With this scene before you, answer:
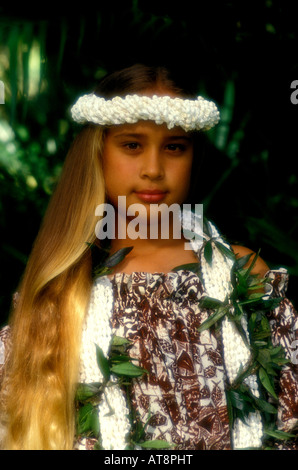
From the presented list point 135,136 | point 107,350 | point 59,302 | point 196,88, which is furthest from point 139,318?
point 196,88

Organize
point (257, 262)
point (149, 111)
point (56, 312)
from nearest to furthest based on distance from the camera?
point (149, 111)
point (56, 312)
point (257, 262)

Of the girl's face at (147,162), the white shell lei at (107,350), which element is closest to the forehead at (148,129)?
the girl's face at (147,162)

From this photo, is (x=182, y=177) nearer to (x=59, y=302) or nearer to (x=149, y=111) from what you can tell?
(x=149, y=111)

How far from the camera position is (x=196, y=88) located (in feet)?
7.52

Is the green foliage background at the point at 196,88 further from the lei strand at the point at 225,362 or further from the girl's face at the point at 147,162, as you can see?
the lei strand at the point at 225,362

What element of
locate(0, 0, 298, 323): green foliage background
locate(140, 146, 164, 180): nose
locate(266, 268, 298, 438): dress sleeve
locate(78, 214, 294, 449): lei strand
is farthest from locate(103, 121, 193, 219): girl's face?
locate(266, 268, 298, 438): dress sleeve

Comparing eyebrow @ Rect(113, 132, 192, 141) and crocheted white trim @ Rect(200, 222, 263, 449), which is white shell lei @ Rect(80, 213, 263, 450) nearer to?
crocheted white trim @ Rect(200, 222, 263, 449)

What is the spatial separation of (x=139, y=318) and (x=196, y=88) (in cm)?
85

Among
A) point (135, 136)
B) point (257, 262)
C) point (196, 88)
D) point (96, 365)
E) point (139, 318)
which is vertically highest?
point (196, 88)

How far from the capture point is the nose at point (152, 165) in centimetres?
196

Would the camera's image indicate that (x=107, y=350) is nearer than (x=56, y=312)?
Yes

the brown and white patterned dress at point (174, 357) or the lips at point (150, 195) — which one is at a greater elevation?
the lips at point (150, 195)

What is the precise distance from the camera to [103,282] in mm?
2068

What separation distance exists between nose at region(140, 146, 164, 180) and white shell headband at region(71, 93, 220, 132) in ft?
0.31
